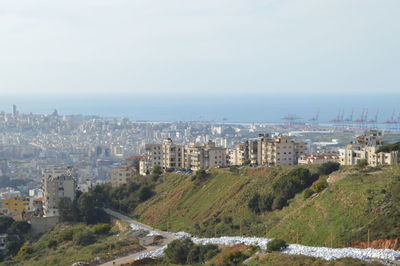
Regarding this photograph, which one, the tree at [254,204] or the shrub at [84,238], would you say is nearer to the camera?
the tree at [254,204]

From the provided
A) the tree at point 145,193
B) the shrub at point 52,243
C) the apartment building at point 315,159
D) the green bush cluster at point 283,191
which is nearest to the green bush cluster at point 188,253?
the green bush cluster at point 283,191

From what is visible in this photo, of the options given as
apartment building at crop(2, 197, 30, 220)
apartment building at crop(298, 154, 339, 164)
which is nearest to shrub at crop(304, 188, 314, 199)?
apartment building at crop(298, 154, 339, 164)

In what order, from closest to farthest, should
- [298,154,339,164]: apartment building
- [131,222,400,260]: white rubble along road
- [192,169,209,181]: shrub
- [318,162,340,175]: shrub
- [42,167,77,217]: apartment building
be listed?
1. [131,222,400,260]: white rubble along road
2. [318,162,340,175]: shrub
3. [192,169,209,181]: shrub
4. [42,167,77,217]: apartment building
5. [298,154,339,164]: apartment building

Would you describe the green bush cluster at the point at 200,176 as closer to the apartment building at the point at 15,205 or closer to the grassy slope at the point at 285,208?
the grassy slope at the point at 285,208

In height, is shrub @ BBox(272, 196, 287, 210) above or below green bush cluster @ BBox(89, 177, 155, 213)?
above

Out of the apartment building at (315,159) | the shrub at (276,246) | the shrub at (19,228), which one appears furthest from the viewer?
the apartment building at (315,159)

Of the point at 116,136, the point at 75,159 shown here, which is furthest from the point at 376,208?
the point at 116,136

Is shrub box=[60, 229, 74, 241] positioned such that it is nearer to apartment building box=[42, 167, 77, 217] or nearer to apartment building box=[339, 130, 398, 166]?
apartment building box=[42, 167, 77, 217]
